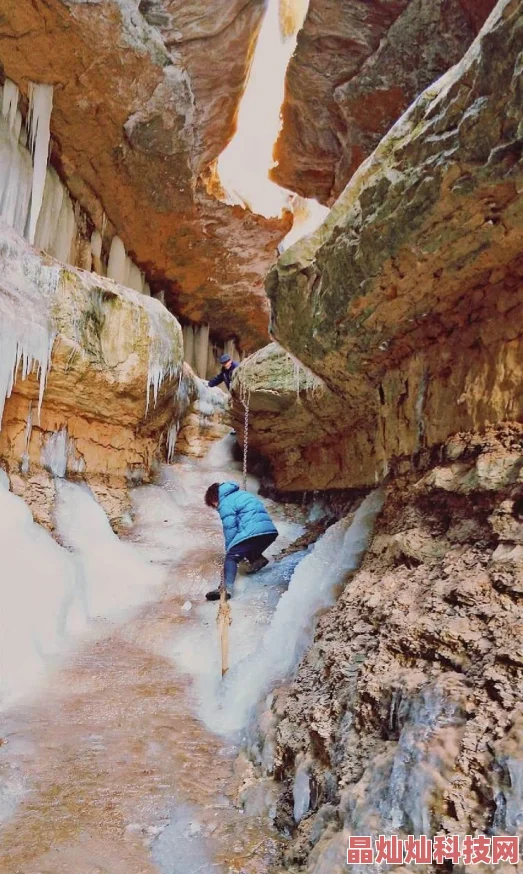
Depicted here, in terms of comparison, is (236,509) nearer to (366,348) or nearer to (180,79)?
(366,348)

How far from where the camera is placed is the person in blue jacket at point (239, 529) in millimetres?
5953

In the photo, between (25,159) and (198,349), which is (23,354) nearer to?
(25,159)

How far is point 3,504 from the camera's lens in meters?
5.62

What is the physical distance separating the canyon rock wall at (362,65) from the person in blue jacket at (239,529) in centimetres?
771

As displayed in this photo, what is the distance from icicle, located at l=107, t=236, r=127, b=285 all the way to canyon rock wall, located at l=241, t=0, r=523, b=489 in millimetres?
9603

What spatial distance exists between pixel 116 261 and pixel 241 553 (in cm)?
948

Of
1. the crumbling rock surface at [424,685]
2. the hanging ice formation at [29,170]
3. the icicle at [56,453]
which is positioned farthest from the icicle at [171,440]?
the crumbling rock surface at [424,685]

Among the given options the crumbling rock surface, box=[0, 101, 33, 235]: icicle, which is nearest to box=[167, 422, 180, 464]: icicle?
box=[0, 101, 33, 235]: icicle

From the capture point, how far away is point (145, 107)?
9414mm

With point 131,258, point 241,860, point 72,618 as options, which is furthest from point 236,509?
point 131,258

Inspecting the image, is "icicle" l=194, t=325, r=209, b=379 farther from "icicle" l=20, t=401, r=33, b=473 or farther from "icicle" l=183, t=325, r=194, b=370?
"icicle" l=20, t=401, r=33, b=473

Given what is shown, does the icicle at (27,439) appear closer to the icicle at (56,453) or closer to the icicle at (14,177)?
the icicle at (56,453)

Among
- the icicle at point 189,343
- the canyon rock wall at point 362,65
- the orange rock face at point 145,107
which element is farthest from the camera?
the icicle at point 189,343

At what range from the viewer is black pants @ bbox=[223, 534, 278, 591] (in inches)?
230
